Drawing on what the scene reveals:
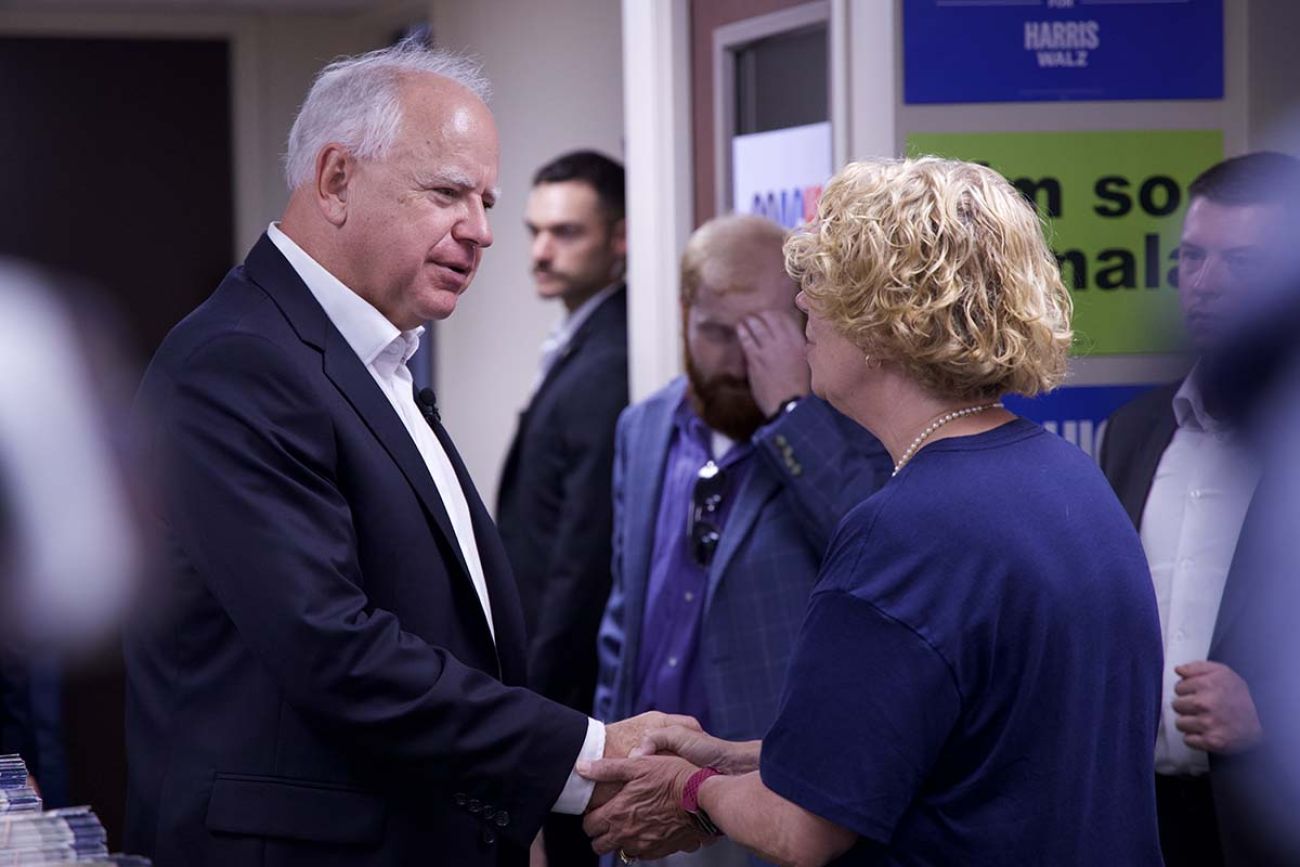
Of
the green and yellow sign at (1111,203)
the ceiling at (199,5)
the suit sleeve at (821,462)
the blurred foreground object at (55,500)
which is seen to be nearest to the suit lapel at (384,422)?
the suit sleeve at (821,462)

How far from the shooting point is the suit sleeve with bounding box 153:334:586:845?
1.90m

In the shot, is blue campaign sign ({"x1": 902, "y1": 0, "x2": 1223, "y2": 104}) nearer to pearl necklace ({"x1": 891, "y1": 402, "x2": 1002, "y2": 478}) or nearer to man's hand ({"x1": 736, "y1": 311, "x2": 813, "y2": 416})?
man's hand ({"x1": 736, "y1": 311, "x2": 813, "y2": 416})

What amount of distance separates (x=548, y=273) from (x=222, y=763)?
2572 mm

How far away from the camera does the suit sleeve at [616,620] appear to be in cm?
314

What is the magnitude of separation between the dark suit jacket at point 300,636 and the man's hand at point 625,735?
0.34 feet

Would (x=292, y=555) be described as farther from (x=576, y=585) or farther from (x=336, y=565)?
(x=576, y=585)

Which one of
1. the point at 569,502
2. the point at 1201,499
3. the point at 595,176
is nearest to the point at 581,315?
the point at 595,176

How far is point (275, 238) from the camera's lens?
2.11 m

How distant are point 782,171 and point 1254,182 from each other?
1134 millimetres

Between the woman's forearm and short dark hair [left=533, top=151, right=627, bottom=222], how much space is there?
2.67 meters

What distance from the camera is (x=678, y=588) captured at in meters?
3.03

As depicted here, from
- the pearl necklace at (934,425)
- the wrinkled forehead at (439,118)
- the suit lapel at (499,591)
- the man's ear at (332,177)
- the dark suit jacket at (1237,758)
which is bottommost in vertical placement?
the dark suit jacket at (1237,758)

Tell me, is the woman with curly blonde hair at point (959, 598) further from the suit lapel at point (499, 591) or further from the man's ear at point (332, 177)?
the man's ear at point (332, 177)

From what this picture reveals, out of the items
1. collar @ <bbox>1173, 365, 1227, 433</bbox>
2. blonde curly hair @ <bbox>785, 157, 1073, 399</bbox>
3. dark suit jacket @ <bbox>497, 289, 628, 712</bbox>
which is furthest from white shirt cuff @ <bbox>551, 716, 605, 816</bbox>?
dark suit jacket @ <bbox>497, 289, 628, 712</bbox>
